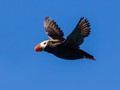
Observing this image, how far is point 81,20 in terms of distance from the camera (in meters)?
16.7

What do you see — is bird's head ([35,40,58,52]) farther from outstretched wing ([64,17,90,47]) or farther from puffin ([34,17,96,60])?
outstretched wing ([64,17,90,47])

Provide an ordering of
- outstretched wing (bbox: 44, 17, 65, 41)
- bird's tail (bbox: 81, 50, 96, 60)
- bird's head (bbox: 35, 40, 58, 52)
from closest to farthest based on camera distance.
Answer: bird's tail (bbox: 81, 50, 96, 60), bird's head (bbox: 35, 40, 58, 52), outstretched wing (bbox: 44, 17, 65, 41)

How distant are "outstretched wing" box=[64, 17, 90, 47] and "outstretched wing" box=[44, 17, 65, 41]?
2242 mm

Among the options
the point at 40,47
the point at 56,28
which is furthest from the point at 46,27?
the point at 40,47

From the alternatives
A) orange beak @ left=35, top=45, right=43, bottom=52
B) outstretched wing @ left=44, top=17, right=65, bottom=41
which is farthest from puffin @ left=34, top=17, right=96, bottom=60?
outstretched wing @ left=44, top=17, right=65, bottom=41

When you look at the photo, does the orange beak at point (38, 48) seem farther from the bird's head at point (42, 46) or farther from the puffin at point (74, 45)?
the puffin at point (74, 45)

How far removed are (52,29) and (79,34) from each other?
133 inches

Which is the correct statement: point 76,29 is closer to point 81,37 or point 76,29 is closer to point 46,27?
point 81,37

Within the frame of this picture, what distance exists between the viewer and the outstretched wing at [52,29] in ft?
63.6

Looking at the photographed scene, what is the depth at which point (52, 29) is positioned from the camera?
19906 mm

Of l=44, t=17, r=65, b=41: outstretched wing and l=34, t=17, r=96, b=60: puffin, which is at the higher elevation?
l=44, t=17, r=65, b=41: outstretched wing

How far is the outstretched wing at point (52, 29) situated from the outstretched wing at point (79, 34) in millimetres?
2242

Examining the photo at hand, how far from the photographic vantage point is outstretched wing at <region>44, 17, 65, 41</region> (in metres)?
19.4

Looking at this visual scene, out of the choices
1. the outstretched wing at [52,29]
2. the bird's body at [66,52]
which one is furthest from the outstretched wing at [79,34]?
the outstretched wing at [52,29]
